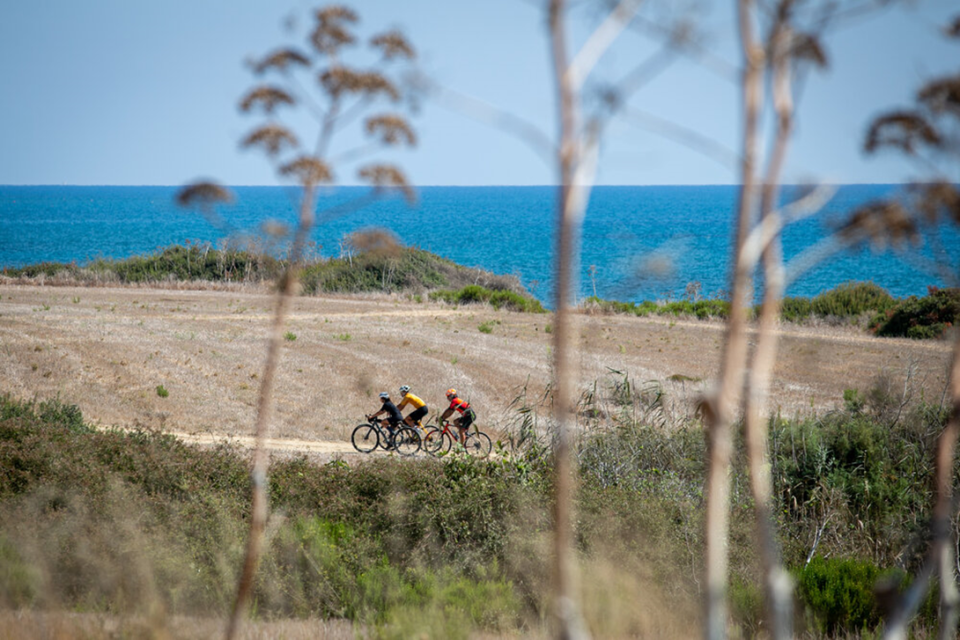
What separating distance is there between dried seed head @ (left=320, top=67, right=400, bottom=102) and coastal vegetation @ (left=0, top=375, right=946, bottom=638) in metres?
2.23

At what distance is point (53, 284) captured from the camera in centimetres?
3978

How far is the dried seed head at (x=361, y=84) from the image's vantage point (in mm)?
2547

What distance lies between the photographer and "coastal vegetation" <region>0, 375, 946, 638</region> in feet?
19.5

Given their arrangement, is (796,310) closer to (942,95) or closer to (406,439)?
(406,439)

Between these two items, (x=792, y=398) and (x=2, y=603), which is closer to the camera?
(x=2, y=603)

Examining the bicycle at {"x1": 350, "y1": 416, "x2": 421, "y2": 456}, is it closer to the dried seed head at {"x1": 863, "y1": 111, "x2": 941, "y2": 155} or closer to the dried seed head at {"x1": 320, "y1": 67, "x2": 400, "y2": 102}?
the dried seed head at {"x1": 320, "y1": 67, "x2": 400, "y2": 102}

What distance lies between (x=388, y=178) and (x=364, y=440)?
15307 millimetres

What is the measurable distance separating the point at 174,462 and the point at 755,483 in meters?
9.18

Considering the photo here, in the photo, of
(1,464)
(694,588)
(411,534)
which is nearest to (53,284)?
(1,464)

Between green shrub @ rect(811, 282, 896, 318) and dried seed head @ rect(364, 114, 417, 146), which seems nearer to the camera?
dried seed head @ rect(364, 114, 417, 146)

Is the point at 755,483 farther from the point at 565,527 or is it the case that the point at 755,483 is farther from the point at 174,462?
the point at 174,462

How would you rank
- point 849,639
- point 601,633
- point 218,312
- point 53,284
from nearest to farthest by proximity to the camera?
point 601,633 → point 849,639 → point 218,312 → point 53,284

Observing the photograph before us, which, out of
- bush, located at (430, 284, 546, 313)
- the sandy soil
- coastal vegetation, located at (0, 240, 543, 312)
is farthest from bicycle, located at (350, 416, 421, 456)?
coastal vegetation, located at (0, 240, 543, 312)

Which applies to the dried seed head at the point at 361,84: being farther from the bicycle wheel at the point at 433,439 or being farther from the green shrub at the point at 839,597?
the bicycle wheel at the point at 433,439
